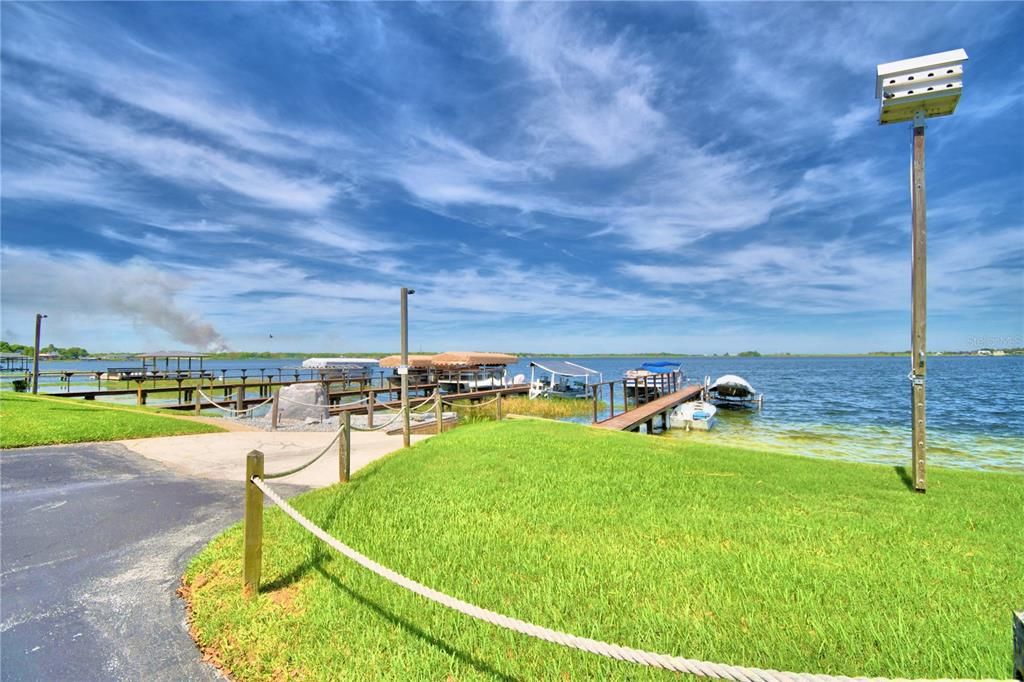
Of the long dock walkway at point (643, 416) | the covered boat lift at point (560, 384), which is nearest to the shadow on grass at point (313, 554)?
the long dock walkway at point (643, 416)

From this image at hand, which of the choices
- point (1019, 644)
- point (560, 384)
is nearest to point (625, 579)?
point (1019, 644)

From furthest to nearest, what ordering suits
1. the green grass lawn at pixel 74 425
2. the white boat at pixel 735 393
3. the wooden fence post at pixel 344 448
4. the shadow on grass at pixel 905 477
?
1. the white boat at pixel 735 393
2. the green grass lawn at pixel 74 425
3. the shadow on grass at pixel 905 477
4. the wooden fence post at pixel 344 448

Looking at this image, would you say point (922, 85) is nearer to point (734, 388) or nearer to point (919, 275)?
point (919, 275)

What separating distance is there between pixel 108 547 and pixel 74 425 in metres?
9.64

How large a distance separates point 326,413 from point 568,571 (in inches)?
676

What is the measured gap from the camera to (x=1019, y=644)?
166cm

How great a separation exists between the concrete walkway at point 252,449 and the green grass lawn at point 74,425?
2.42 feet

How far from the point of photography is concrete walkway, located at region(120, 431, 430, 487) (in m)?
8.65

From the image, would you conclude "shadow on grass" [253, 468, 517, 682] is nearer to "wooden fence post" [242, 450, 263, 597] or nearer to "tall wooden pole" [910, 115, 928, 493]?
"wooden fence post" [242, 450, 263, 597]

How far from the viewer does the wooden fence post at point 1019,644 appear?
1626 millimetres

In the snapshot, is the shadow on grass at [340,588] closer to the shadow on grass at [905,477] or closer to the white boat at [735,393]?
the shadow on grass at [905,477]

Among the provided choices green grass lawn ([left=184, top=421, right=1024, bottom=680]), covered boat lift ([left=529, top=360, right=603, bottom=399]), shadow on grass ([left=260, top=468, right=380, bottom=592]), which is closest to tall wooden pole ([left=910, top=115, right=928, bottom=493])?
green grass lawn ([left=184, top=421, right=1024, bottom=680])

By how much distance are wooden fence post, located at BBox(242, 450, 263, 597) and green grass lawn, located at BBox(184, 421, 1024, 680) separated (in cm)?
15

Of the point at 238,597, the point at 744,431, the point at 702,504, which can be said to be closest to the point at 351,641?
the point at 238,597
